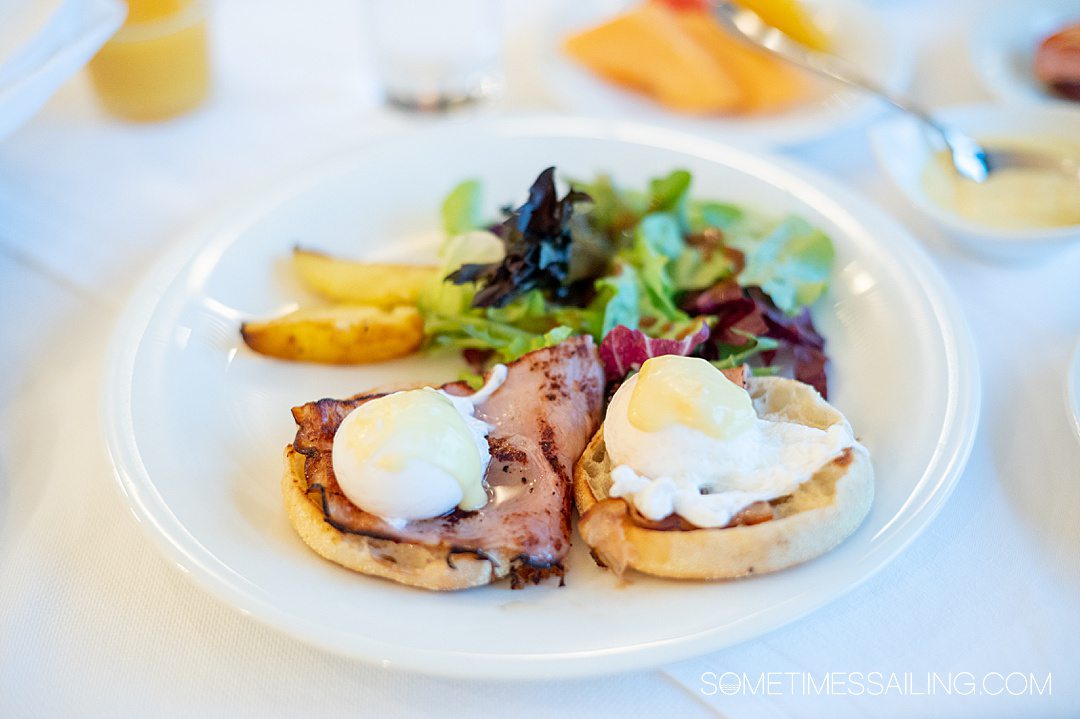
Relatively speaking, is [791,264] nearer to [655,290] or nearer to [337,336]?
[655,290]

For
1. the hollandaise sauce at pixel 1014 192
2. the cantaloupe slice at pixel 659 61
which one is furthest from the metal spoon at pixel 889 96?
the cantaloupe slice at pixel 659 61

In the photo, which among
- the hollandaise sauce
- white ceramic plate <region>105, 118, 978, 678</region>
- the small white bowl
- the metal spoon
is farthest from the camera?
the metal spoon

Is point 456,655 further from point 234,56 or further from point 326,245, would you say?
point 234,56

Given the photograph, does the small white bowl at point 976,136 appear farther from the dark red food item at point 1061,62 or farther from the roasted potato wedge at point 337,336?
the roasted potato wedge at point 337,336

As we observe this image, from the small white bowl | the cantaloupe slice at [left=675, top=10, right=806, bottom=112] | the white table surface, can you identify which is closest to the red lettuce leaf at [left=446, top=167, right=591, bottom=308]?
the white table surface

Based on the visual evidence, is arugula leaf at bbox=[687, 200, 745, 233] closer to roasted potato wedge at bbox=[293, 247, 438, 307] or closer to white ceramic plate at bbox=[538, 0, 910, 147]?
white ceramic plate at bbox=[538, 0, 910, 147]

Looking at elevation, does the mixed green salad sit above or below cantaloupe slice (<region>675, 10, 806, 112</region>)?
below

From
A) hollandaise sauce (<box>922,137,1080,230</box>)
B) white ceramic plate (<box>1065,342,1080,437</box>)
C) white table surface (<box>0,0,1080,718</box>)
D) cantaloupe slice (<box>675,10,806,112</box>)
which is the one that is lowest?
white table surface (<box>0,0,1080,718</box>)
